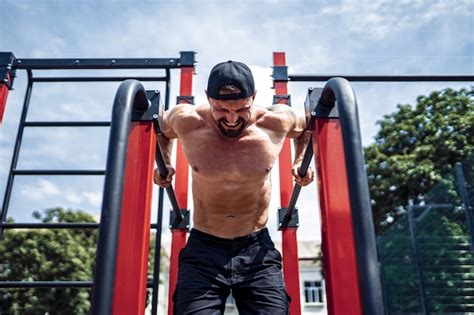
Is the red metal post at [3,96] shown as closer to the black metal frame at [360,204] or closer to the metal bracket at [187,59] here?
the metal bracket at [187,59]

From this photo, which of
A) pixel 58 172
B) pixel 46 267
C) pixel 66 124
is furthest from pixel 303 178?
pixel 46 267

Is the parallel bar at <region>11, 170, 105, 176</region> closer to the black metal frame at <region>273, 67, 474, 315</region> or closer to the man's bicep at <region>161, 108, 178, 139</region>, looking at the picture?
the man's bicep at <region>161, 108, 178, 139</region>

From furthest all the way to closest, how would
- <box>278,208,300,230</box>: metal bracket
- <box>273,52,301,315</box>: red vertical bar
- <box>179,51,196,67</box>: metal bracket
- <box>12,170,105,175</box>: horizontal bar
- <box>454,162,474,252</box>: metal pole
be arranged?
<box>454,162,474,252</box>: metal pole < <box>179,51,196,67</box>: metal bracket < <box>12,170,105,175</box>: horizontal bar < <box>278,208,300,230</box>: metal bracket < <box>273,52,301,315</box>: red vertical bar

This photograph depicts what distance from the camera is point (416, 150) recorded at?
1136cm

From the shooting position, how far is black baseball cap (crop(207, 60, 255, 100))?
151cm

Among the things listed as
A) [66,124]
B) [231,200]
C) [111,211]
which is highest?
[66,124]

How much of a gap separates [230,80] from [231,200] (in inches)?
21.3

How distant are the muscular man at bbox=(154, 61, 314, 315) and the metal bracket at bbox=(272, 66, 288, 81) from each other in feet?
2.37

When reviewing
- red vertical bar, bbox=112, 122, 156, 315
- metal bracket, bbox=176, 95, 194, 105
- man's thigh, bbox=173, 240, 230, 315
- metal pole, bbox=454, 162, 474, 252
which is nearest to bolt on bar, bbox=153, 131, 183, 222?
red vertical bar, bbox=112, 122, 156, 315

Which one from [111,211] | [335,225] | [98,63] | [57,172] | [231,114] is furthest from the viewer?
[98,63]

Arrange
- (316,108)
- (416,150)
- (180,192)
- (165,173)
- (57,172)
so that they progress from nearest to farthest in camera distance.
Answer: (316,108), (165,173), (180,192), (57,172), (416,150)

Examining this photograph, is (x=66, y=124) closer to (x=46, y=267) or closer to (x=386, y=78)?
(x=386, y=78)

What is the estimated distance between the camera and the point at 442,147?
1094 cm

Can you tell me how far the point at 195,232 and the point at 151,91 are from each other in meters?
0.68
